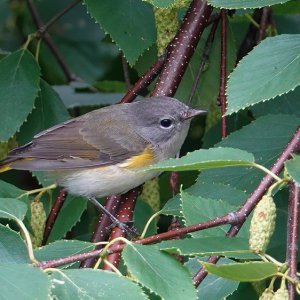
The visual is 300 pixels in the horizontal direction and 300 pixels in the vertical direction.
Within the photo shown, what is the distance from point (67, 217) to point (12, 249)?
132 cm

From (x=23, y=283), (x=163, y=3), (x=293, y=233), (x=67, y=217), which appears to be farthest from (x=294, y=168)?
(x=67, y=217)

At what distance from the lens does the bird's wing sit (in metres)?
3.46

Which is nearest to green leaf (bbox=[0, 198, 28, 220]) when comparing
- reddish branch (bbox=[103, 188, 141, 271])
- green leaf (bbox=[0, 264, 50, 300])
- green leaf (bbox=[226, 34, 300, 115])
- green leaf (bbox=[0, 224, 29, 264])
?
green leaf (bbox=[0, 224, 29, 264])

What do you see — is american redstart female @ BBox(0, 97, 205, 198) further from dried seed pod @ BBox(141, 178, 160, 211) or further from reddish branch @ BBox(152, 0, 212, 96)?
reddish branch @ BBox(152, 0, 212, 96)

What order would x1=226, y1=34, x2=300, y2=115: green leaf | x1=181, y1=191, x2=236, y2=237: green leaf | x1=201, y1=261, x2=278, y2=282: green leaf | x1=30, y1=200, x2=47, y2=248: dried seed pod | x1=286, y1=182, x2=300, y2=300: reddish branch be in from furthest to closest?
x1=30, y1=200, x2=47, y2=248: dried seed pod
x1=226, y1=34, x2=300, y2=115: green leaf
x1=181, y1=191, x2=236, y2=237: green leaf
x1=286, y1=182, x2=300, y2=300: reddish branch
x1=201, y1=261, x2=278, y2=282: green leaf

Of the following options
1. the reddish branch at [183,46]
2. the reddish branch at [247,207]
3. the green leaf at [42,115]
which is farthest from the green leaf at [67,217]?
→ the reddish branch at [247,207]

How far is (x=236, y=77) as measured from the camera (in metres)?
2.27

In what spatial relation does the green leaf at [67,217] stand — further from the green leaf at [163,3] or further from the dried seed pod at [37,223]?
the green leaf at [163,3]

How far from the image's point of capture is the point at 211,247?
1785mm

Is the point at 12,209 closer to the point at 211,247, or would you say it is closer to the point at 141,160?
the point at 211,247

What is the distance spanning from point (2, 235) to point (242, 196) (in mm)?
696

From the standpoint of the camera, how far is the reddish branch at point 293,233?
1745mm

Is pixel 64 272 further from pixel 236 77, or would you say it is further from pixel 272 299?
pixel 236 77

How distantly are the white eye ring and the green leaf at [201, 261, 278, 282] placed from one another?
1.91m
